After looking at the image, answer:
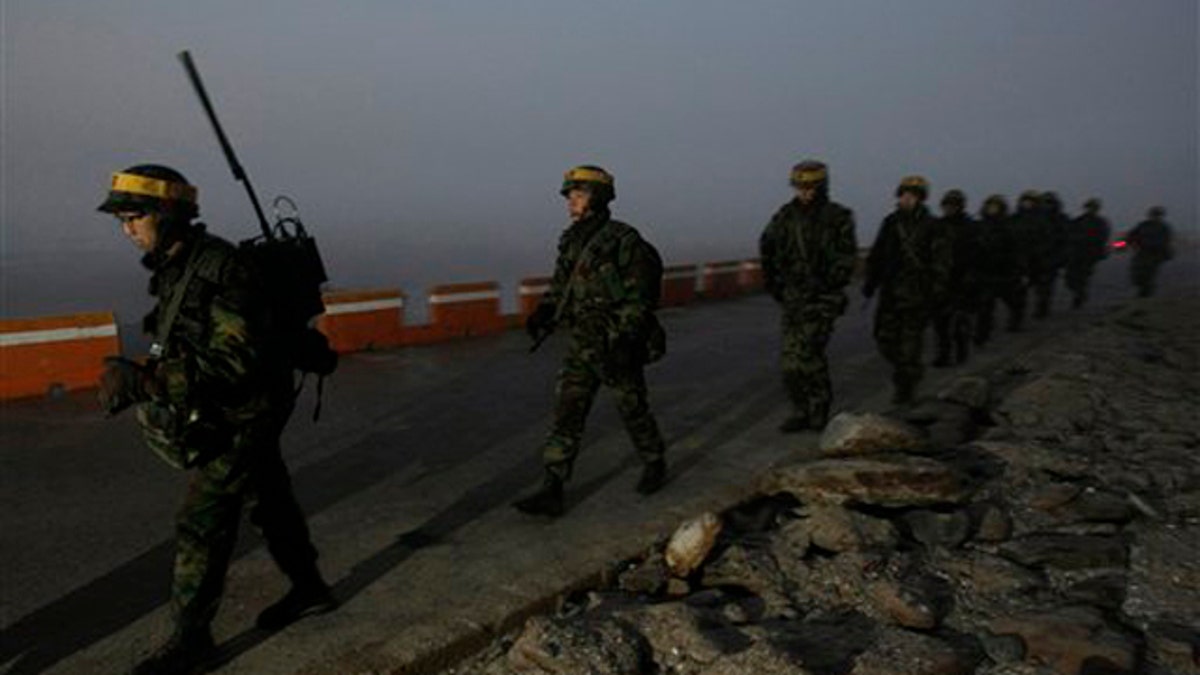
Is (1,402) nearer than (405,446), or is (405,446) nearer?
(405,446)

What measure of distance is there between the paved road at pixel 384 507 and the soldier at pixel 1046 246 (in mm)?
4358

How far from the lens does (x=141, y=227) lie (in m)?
2.80

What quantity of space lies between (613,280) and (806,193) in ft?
7.09

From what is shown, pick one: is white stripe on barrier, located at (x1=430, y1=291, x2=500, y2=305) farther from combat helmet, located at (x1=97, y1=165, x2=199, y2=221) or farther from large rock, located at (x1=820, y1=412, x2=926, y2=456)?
combat helmet, located at (x1=97, y1=165, x2=199, y2=221)

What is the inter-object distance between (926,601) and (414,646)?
6.58 ft

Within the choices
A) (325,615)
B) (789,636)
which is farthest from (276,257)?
(789,636)

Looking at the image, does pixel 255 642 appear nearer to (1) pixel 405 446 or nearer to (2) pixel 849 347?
(1) pixel 405 446

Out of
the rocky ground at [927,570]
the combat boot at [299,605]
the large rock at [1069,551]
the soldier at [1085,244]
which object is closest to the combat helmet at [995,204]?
the soldier at [1085,244]

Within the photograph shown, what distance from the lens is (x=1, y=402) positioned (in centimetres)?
757

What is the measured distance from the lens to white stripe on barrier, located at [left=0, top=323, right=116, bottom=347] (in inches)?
303

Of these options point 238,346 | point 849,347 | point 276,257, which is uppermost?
point 276,257

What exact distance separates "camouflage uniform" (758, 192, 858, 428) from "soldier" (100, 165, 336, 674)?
3.92 m

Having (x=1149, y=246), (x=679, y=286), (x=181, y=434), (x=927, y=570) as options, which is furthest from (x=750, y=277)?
(x=181, y=434)

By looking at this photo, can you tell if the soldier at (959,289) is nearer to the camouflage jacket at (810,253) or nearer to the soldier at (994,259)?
the soldier at (994,259)
